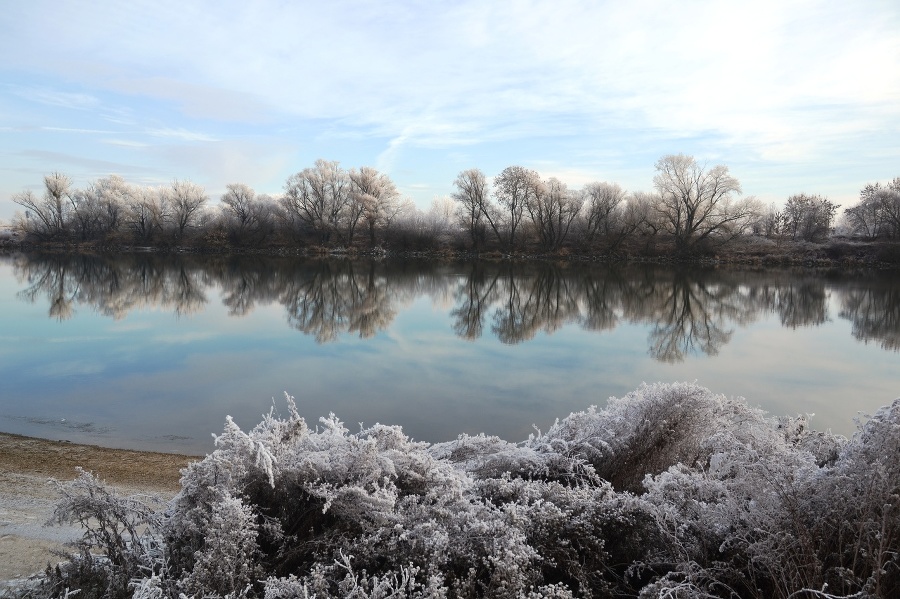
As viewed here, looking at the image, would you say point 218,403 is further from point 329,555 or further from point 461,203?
point 461,203

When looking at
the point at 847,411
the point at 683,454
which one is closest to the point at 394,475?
the point at 683,454

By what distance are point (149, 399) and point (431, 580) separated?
855 cm

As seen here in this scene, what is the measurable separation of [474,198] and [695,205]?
810 inches

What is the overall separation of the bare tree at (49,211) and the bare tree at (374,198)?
115ft

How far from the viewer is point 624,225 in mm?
54375

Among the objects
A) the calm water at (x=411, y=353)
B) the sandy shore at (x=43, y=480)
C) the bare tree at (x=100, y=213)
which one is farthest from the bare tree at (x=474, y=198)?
the sandy shore at (x=43, y=480)

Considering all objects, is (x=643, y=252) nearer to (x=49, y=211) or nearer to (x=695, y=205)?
(x=695, y=205)

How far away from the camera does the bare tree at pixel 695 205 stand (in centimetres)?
4959

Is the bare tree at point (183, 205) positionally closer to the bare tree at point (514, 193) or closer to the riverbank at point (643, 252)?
the riverbank at point (643, 252)

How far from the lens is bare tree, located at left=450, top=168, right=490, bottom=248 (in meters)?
55.4

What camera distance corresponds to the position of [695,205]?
50.0 m

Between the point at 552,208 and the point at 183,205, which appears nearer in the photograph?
the point at 552,208

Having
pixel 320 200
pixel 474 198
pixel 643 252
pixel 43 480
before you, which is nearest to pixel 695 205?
pixel 643 252

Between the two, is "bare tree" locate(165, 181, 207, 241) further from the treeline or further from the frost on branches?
the frost on branches
